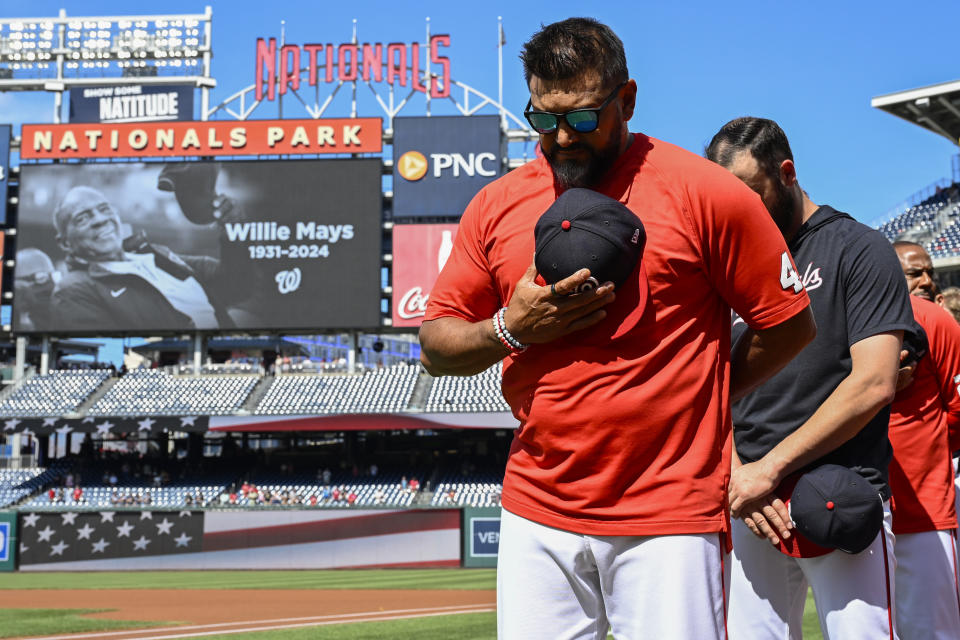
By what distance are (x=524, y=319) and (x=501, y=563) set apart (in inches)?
23.7

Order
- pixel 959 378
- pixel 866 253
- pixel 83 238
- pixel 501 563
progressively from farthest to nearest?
1. pixel 83 238
2. pixel 959 378
3. pixel 866 253
4. pixel 501 563

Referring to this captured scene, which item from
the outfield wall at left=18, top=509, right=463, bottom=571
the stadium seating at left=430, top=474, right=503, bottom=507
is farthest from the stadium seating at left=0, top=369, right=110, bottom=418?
the stadium seating at left=430, top=474, right=503, bottom=507

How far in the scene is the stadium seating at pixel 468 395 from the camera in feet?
86.5

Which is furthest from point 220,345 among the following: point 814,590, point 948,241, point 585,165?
point 585,165

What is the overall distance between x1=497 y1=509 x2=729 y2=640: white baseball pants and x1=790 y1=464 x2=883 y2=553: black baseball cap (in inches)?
22.0

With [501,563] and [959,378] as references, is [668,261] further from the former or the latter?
[959,378]

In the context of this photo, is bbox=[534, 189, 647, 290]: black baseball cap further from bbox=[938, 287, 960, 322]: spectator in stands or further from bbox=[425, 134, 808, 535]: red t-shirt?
bbox=[938, 287, 960, 322]: spectator in stands

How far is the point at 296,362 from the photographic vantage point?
31.9m

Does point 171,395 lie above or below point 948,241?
below

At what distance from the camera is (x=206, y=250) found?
29.7m

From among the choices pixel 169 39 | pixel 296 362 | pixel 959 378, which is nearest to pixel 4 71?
pixel 169 39

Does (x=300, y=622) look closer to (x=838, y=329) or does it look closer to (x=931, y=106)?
(x=838, y=329)

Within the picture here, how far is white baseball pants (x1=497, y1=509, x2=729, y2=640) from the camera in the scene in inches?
82.4

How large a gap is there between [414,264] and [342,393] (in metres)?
4.47
